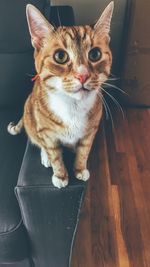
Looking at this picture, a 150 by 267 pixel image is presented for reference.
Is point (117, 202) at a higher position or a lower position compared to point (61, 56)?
lower

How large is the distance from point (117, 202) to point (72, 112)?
0.73 m

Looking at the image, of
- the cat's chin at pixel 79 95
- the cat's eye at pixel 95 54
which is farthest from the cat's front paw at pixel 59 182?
the cat's eye at pixel 95 54

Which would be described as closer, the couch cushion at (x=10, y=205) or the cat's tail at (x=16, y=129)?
the couch cushion at (x=10, y=205)

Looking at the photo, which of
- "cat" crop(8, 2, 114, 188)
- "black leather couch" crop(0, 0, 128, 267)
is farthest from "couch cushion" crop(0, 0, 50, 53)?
"cat" crop(8, 2, 114, 188)

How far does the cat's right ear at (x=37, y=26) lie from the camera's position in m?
0.77

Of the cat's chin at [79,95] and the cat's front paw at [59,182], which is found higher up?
the cat's chin at [79,95]

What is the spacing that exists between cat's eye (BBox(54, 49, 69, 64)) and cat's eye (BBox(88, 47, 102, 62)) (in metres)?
0.06

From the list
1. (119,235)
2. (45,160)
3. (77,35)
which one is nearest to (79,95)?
(77,35)

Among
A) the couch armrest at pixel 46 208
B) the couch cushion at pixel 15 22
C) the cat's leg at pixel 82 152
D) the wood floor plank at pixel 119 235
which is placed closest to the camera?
the couch armrest at pixel 46 208

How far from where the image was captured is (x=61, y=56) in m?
0.79

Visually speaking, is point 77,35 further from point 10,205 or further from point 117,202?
point 117,202

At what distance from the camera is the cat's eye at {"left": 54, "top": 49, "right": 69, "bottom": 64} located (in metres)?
0.79

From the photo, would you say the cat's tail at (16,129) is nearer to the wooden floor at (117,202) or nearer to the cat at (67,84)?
the cat at (67,84)

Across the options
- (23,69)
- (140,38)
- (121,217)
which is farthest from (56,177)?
(140,38)
